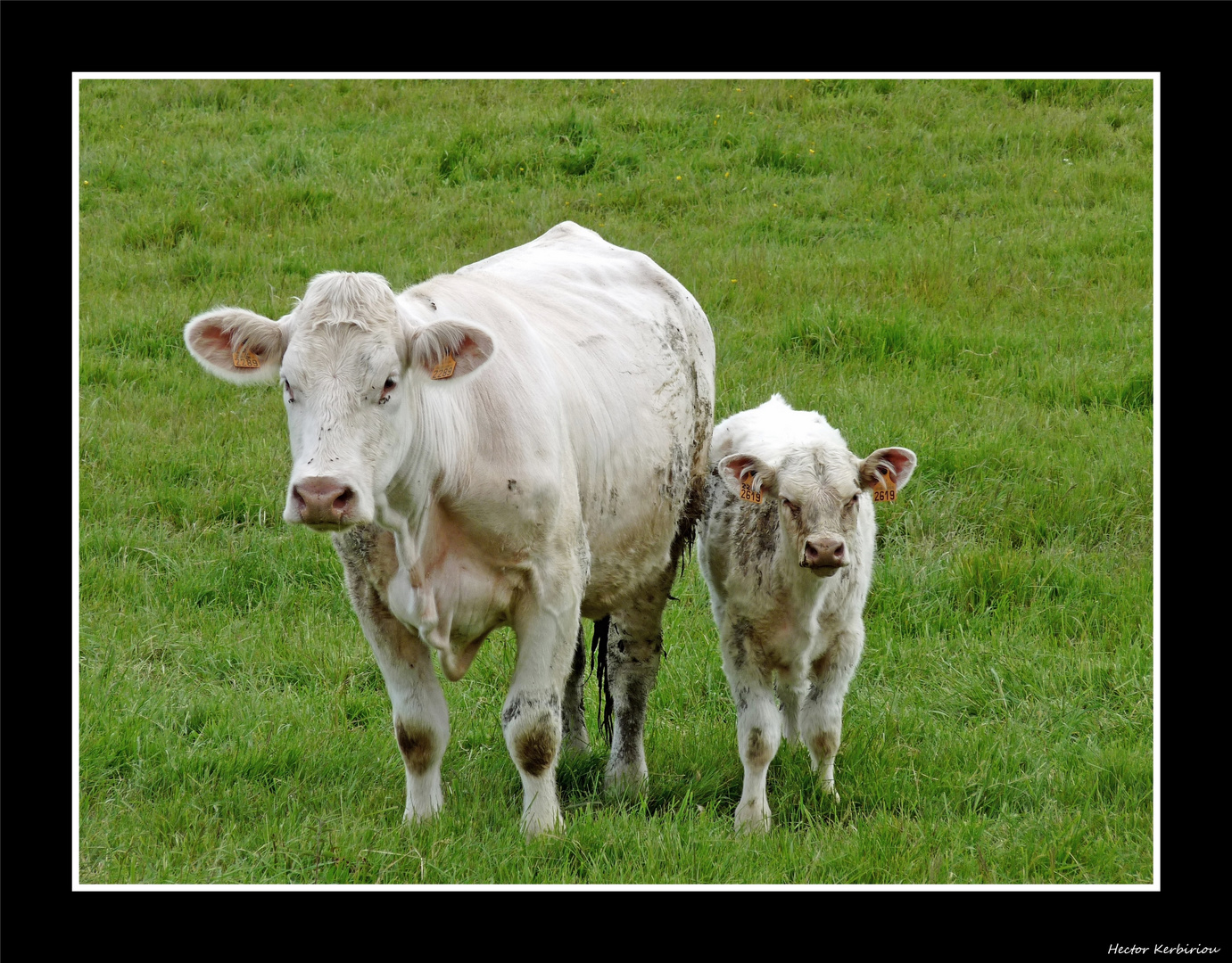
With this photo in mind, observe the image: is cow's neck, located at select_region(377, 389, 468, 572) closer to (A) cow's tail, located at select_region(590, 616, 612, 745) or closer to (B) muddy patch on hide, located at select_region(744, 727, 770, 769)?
(B) muddy patch on hide, located at select_region(744, 727, 770, 769)

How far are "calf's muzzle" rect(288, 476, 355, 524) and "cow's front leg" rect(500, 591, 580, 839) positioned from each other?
1.15m

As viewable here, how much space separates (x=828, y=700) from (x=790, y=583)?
54 cm

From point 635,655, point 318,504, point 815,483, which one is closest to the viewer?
point 318,504

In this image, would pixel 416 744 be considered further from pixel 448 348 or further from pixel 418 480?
pixel 448 348

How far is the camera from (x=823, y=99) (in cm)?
1448

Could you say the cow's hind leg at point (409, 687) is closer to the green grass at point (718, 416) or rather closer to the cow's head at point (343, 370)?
the green grass at point (718, 416)

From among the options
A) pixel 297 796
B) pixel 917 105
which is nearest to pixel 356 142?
pixel 917 105

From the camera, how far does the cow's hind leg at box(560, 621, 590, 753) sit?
21.5ft

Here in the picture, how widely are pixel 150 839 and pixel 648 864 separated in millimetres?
1874

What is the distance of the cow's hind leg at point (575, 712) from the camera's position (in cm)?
655

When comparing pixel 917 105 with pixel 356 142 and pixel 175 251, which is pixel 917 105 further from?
pixel 175 251

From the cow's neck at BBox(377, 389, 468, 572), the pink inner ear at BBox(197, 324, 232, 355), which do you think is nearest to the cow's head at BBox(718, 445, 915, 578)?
the cow's neck at BBox(377, 389, 468, 572)

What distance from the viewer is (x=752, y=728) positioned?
5.70 meters

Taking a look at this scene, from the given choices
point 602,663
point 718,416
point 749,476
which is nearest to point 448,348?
point 749,476
